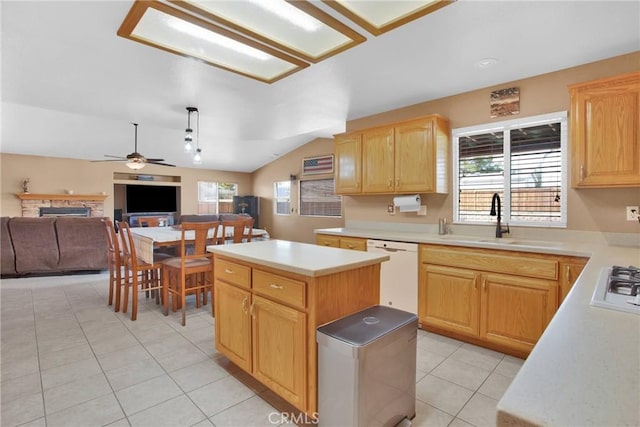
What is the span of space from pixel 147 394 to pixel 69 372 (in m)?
0.75

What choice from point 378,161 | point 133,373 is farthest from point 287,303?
point 378,161

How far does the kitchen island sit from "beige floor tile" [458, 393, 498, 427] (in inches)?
31.7

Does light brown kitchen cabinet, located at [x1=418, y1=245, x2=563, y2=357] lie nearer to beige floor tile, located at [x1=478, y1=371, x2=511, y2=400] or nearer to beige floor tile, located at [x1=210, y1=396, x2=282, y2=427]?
beige floor tile, located at [x1=478, y1=371, x2=511, y2=400]

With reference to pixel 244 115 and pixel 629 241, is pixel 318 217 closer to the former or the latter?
pixel 244 115

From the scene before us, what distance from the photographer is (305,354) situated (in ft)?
5.41

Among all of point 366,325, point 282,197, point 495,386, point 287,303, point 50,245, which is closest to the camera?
point 366,325

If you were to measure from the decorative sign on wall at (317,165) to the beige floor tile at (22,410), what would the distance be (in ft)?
22.6

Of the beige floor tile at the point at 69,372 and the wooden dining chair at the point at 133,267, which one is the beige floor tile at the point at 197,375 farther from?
the wooden dining chair at the point at 133,267

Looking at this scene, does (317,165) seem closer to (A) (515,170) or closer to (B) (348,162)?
(B) (348,162)

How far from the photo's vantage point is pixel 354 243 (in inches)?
137

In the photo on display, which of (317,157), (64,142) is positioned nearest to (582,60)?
(317,157)

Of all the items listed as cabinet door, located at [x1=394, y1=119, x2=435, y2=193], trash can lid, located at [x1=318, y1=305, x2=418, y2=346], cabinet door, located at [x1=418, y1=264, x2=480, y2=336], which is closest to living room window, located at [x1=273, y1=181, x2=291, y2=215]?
cabinet door, located at [x1=394, y1=119, x2=435, y2=193]

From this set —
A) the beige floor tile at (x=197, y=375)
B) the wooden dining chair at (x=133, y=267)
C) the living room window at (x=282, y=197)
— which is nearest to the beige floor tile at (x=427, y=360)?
the beige floor tile at (x=197, y=375)

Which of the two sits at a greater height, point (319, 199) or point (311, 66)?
point (311, 66)
